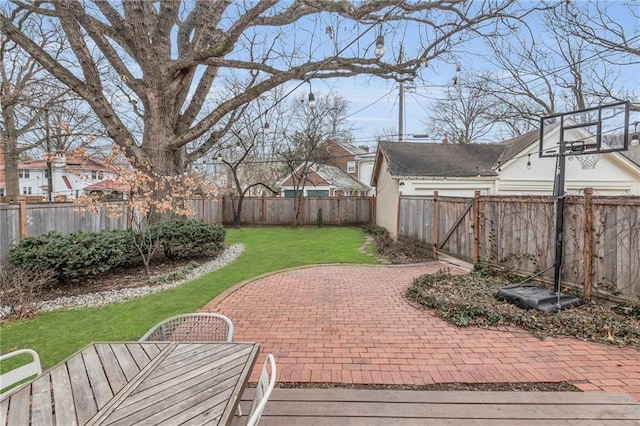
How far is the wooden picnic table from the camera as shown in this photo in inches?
60.0

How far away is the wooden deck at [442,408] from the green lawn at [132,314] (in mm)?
2528

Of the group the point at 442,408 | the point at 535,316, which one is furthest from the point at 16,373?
the point at 535,316

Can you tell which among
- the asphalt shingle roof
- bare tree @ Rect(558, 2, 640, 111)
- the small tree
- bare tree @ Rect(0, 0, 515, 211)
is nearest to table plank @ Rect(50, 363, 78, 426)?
the small tree

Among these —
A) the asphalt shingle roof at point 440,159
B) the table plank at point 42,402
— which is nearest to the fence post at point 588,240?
the table plank at point 42,402

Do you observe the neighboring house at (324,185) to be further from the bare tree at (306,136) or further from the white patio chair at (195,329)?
the white patio chair at (195,329)

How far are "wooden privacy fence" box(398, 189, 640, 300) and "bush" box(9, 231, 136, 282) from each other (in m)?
7.63

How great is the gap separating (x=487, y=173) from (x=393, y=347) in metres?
12.1

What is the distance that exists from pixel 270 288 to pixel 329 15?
254 inches

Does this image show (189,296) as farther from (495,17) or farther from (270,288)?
(495,17)

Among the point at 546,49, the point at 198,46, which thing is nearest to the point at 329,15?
the point at 198,46

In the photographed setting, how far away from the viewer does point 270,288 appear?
20.9 feet

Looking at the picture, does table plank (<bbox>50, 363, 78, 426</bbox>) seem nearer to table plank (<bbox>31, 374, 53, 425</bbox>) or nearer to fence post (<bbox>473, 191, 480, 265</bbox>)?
table plank (<bbox>31, 374, 53, 425</bbox>)

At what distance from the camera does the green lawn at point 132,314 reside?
407 cm

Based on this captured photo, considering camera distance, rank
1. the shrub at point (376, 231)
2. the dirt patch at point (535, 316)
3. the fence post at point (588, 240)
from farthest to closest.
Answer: the shrub at point (376, 231) < the fence post at point (588, 240) < the dirt patch at point (535, 316)
